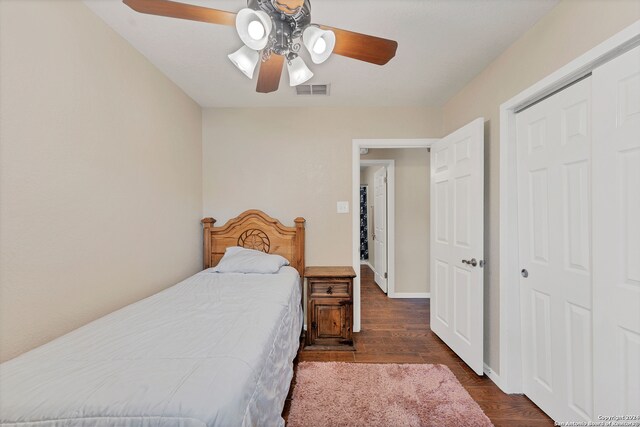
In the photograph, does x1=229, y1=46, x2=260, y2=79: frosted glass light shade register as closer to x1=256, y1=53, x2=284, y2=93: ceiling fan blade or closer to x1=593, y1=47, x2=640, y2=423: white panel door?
x1=256, y1=53, x2=284, y2=93: ceiling fan blade

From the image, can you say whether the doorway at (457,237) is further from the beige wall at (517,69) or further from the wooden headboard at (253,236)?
A: the wooden headboard at (253,236)

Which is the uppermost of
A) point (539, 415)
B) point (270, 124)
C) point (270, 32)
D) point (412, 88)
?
point (412, 88)

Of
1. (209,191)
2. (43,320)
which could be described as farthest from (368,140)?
(43,320)

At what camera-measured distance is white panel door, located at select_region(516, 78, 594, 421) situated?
149 cm

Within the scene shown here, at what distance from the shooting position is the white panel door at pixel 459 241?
2186 mm

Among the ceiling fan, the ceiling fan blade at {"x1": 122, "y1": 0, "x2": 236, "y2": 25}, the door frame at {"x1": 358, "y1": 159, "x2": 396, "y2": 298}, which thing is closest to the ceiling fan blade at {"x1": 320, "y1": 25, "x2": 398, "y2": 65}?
the ceiling fan

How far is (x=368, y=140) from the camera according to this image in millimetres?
3066

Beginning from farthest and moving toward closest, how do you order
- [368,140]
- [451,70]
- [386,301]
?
[386,301] < [368,140] < [451,70]

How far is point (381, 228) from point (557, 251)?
306cm

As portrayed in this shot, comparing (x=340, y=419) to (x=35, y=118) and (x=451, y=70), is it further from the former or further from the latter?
(x=451, y=70)

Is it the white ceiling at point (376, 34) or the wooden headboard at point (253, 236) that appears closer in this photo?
the white ceiling at point (376, 34)

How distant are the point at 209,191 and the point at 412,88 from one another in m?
2.39

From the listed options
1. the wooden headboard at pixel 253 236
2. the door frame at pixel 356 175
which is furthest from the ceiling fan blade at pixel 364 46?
the wooden headboard at pixel 253 236

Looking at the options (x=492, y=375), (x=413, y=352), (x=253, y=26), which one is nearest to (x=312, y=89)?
(x=253, y=26)
